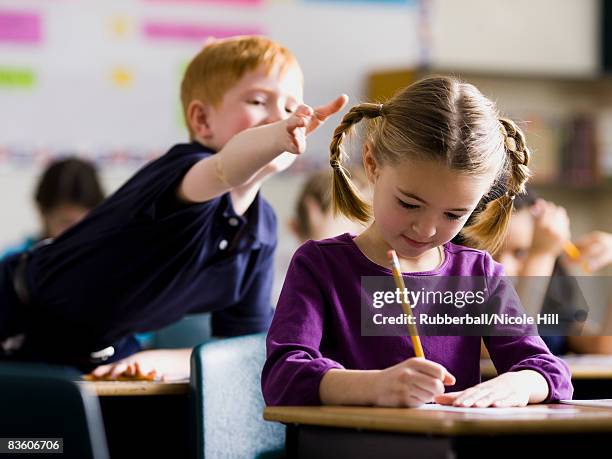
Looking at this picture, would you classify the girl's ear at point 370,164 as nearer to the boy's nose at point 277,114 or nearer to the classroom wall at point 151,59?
the boy's nose at point 277,114

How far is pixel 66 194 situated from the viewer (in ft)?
12.4

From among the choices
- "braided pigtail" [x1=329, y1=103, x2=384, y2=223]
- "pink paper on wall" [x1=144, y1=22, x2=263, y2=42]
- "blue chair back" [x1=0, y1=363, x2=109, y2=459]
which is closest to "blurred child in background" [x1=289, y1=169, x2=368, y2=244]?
"pink paper on wall" [x1=144, y1=22, x2=263, y2=42]

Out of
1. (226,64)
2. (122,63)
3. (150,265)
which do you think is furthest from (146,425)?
(122,63)

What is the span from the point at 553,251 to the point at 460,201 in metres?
1.69

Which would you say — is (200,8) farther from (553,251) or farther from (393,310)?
(393,310)

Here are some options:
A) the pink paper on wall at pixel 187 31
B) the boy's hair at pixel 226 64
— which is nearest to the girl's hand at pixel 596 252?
the boy's hair at pixel 226 64

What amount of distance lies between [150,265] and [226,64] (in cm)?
46

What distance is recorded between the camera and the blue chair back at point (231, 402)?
1818 millimetres

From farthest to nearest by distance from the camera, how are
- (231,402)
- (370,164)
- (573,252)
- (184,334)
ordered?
1. (573,252)
2. (184,334)
3. (231,402)
4. (370,164)

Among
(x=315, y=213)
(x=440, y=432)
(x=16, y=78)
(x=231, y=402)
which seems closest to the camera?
(x=440, y=432)

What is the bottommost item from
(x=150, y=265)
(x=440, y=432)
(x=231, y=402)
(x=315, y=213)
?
(x=315, y=213)

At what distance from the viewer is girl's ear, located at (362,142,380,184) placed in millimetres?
1603

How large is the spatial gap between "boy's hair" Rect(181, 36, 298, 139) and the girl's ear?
0.69 meters

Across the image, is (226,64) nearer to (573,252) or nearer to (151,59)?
(573,252)
